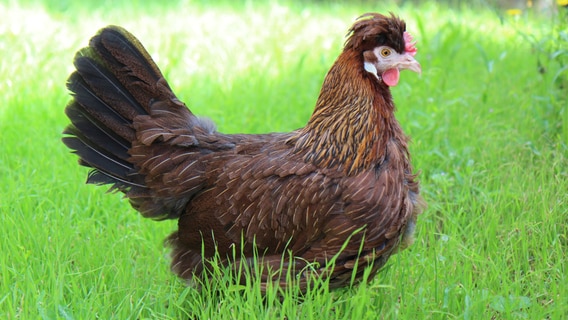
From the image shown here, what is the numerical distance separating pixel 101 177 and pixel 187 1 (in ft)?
22.7

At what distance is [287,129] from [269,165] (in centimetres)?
214

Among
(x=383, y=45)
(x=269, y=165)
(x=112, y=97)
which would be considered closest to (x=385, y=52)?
(x=383, y=45)

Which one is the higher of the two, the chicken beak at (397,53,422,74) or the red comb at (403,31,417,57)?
the red comb at (403,31,417,57)

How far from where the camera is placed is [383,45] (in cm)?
340

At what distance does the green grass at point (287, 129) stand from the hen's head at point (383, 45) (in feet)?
3.38

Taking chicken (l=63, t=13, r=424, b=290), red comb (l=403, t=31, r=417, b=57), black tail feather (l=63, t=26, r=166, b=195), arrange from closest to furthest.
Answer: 1. chicken (l=63, t=13, r=424, b=290)
2. red comb (l=403, t=31, r=417, b=57)
3. black tail feather (l=63, t=26, r=166, b=195)

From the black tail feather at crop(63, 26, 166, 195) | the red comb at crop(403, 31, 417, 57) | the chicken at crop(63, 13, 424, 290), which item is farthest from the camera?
the black tail feather at crop(63, 26, 166, 195)

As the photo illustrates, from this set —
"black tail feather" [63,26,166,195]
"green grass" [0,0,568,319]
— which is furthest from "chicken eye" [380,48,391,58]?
"black tail feather" [63,26,166,195]

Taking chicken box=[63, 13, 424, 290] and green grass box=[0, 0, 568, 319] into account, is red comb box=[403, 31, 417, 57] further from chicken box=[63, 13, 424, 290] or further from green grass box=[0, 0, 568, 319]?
green grass box=[0, 0, 568, 319]

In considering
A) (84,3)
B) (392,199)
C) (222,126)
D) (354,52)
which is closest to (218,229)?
(392,199)

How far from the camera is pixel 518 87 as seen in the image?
6266 mm

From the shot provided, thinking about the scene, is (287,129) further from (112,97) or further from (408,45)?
(408,45)

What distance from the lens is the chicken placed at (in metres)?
3.30

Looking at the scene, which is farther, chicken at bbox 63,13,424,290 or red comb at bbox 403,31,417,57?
red comb at bbox 403,31,417,57
